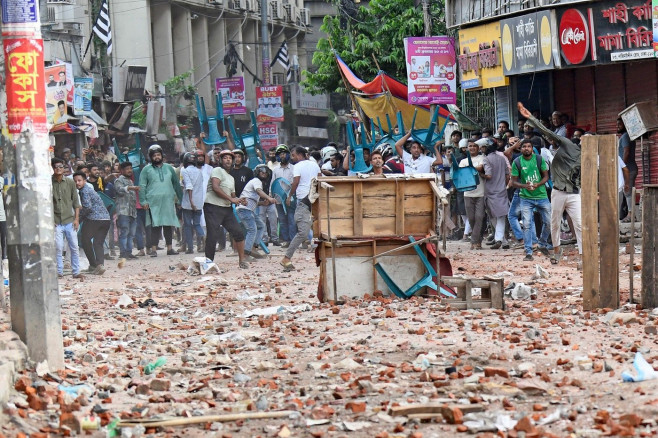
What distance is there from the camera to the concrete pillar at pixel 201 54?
51812 millimetres

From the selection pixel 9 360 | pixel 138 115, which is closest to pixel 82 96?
pixel 138 115

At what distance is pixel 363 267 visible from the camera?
11406 millimetres

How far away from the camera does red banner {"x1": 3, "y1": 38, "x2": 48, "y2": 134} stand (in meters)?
7.68

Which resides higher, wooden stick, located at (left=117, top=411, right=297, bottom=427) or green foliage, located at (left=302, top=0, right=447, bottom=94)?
green foliage, located at (left=302, top=0, right=447, bottom=94)

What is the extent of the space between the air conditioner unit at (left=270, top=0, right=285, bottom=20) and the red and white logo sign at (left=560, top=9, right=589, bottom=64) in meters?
37.0

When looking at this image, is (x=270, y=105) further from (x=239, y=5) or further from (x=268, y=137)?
(x=239, y=5)

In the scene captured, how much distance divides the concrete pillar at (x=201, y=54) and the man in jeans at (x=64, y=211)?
36.3 m

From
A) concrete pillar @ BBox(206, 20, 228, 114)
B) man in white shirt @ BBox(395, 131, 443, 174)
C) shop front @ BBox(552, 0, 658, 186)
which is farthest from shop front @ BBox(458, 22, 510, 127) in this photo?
concrete pillar @ BBox(206, 20, 228, 114)

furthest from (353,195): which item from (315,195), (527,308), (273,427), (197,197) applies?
(197,197)

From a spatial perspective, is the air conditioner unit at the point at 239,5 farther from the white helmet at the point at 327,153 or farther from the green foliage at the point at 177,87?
the white helmet at the point at 327,153

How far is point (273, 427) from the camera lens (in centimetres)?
613

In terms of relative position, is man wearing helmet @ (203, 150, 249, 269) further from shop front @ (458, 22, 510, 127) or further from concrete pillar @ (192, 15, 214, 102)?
concrete pillar @ (192, 15, 214, 102)

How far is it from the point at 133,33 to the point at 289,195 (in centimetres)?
2944

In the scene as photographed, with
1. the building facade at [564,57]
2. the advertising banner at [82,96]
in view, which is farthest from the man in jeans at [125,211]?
the advertising banner at [82,96]
